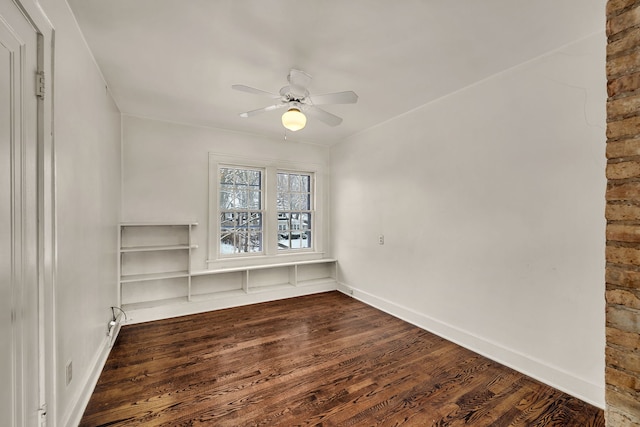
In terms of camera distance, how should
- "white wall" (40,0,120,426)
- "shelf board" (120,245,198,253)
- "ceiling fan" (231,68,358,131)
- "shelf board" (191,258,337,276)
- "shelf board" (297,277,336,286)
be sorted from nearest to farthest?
"white wall" (40,0,120,426) < "ceiling fan" (231,68,358,131) < "shelf board" (120,245,198,253) < "shelf board" (191,258,337,276) < "shelf board" (297,277,336,286)

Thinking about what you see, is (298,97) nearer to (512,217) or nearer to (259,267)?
(512,217)

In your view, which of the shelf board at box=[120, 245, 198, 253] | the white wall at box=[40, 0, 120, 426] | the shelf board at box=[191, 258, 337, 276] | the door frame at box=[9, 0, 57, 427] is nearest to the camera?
the door frame at box=[9, 0, 57, 427]

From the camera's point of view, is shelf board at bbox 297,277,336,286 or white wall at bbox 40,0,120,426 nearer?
white wall at bbox 40,0,120,426

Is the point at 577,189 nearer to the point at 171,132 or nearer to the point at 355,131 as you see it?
the point at 355,131

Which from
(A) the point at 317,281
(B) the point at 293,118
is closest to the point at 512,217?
(B) the point at 293,118

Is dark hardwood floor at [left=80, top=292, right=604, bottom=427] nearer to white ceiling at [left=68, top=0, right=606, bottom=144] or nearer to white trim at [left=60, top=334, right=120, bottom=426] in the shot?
white trim at [left=60, top=334, right=120, bottom=426]

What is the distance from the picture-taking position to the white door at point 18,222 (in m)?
Result: 1.09

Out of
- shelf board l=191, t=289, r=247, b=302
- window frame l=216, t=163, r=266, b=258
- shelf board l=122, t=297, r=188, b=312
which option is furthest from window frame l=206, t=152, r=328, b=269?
shelf board l=122, t=297, r=188, b=312

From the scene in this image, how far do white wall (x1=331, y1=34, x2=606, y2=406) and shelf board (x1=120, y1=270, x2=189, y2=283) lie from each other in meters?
2.87

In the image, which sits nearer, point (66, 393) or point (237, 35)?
point (66, 393)

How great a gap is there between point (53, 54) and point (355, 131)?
3.51 metres

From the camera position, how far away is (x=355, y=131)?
4.35 meters

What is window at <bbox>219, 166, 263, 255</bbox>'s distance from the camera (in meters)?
4.33

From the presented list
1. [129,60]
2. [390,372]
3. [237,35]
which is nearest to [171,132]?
[129,60]
